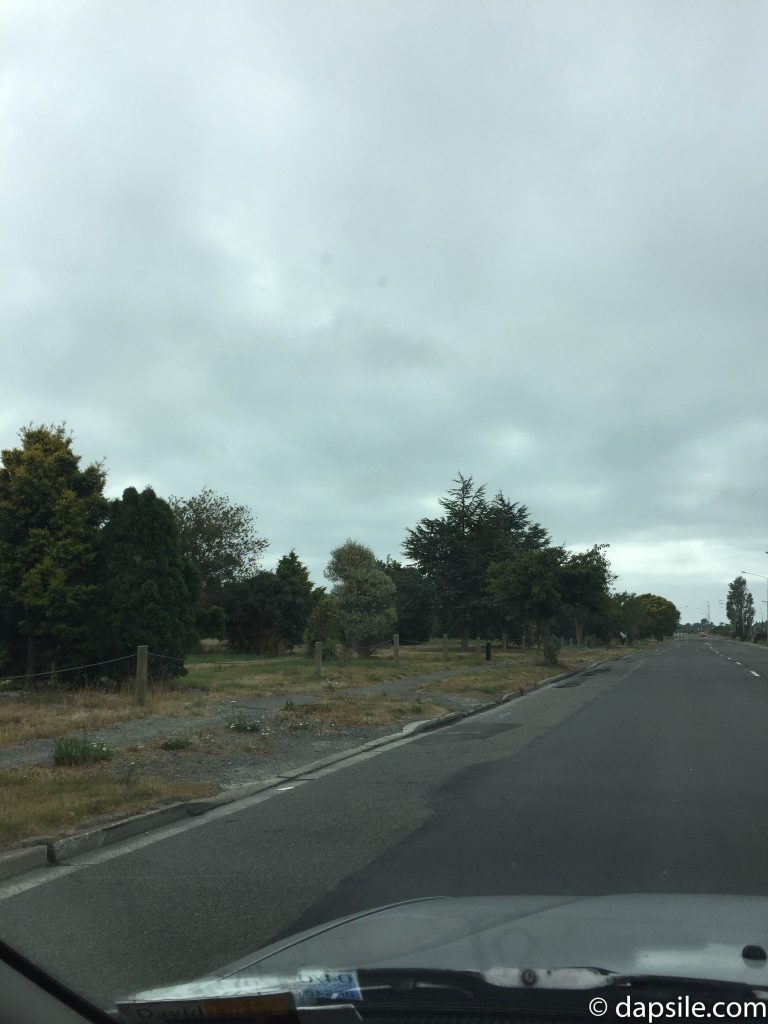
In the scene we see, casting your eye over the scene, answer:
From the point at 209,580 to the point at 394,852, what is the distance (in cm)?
5391

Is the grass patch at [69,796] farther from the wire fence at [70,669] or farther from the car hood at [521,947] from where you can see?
the wire fence at [70,669]

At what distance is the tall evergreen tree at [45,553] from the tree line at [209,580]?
0.03 meters

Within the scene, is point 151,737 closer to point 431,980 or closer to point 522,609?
point 431,980

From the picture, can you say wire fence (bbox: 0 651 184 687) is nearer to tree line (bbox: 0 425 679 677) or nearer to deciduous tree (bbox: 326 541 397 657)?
tree line (bbox: 0 425 679 677)

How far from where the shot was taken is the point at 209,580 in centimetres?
5984

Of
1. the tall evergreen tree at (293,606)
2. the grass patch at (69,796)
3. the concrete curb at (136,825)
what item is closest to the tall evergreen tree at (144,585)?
the concrete curb at (136,825)

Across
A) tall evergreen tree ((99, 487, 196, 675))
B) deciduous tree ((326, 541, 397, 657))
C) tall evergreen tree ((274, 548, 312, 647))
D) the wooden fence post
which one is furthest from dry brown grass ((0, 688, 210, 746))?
tall evergreen tree ((274, 548, 312, 647))

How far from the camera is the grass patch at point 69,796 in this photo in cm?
775

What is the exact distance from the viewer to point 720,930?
11.2 ft

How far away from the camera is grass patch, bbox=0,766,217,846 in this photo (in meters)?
7.75

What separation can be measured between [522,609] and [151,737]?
25804mm

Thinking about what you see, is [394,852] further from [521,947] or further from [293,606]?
[293,606]

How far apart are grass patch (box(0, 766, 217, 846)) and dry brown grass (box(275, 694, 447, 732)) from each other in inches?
228

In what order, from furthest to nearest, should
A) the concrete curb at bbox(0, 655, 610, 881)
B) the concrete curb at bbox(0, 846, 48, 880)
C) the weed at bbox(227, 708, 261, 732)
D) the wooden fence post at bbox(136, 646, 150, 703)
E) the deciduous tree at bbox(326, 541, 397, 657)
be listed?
the deciduous tree at bbox(326, 541, 397, 657)
the wooden fence post at bbox(136, 646, 150, 703)
the weed at bbox(227, 708, 261, 732)
the concrete curb at bbox(0, 655, 610, 881)
the concrete curb at bbox(0, 846, 48, 880)
